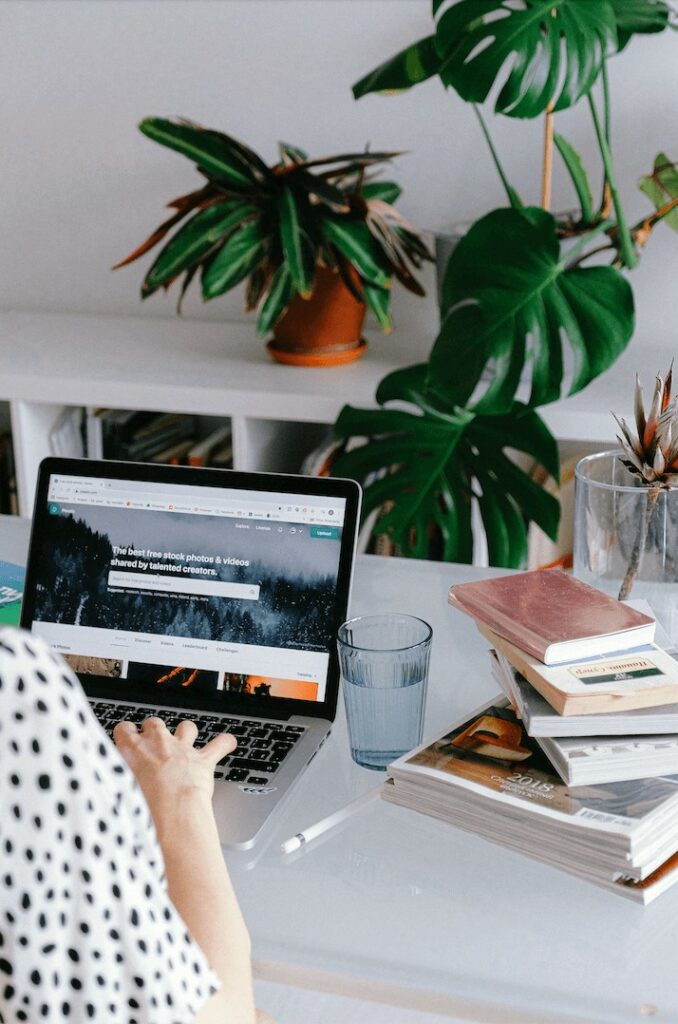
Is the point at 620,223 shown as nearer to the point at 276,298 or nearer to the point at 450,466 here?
the point at 450,466

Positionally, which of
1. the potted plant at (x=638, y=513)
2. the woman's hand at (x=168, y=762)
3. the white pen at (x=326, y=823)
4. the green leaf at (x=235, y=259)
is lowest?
the white pen at (x=326, y=823)

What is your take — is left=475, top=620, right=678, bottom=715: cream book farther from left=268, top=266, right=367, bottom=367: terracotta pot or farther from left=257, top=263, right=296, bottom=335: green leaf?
left=268, top=266, right=367, bottom=367: terracotta pot

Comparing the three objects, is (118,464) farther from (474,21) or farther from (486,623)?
(474,21)

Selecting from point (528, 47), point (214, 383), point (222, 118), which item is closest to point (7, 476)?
point (214, 383)

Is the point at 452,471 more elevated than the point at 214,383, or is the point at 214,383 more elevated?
the point at 214,383

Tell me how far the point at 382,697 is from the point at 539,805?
188mm

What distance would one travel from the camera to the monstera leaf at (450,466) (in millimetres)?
1857

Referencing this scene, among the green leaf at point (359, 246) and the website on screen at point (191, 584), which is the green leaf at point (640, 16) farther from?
the website on screen at point (191, 584)

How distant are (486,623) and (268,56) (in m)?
1.78

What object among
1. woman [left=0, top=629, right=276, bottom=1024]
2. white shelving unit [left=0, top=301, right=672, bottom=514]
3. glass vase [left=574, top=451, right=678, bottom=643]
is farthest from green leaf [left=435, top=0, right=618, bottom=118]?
woman [left=0, top=629, right=276, bottom=1024]

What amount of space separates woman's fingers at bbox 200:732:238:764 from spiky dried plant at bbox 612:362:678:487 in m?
0.46

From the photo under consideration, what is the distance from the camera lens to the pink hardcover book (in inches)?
35.2

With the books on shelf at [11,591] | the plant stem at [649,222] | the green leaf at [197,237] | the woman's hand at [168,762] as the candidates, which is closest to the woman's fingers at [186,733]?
the woman's hand at [168,762]

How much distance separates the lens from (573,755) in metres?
0.84
